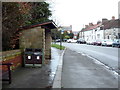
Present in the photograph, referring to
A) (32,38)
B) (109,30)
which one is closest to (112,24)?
(109,30)

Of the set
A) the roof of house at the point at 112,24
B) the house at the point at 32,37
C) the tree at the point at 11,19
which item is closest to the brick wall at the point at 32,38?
the house at the point at 32,37

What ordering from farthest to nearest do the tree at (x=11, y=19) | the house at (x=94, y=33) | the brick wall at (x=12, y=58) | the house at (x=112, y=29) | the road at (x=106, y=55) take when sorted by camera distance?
the house at (x=94, y=33) < the house at (x=112, y=29) < the road at (x=106, y=55) < the tree at (x=11, y=19) < the brick wall at (x=12, y=58)

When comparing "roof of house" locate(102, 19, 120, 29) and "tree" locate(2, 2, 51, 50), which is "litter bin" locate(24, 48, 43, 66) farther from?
"roof of house" locate(102, 19, 120, 29)

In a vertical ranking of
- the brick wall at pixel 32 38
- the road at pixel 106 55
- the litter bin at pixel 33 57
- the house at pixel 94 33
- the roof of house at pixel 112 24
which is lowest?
the road at pixel 106 55

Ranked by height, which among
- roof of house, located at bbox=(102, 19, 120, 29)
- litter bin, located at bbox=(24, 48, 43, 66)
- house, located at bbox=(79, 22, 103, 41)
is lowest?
litter bin, located at bbox=(24, 48, 43, 66)

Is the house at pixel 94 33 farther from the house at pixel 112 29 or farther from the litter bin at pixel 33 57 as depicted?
the litter bin at pixel 33 57

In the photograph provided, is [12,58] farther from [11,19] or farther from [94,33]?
[94,33]

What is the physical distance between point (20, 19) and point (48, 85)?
423 centimetres

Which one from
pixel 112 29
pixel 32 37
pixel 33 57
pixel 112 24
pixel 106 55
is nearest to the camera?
pixel 33 57

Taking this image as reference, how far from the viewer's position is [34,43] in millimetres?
10570

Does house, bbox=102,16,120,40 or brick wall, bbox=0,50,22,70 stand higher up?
house, bbox=102,16,120,40

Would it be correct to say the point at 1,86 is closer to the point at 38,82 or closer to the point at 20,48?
the point at 38,82

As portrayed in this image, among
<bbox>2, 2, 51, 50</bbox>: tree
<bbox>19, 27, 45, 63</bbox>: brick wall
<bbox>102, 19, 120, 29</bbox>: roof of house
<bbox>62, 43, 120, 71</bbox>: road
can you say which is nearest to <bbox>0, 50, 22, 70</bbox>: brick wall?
<bbox>2, 2, 51, 50</bbox>: tree

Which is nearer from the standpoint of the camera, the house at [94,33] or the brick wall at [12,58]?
the brick wall at [12,58]
